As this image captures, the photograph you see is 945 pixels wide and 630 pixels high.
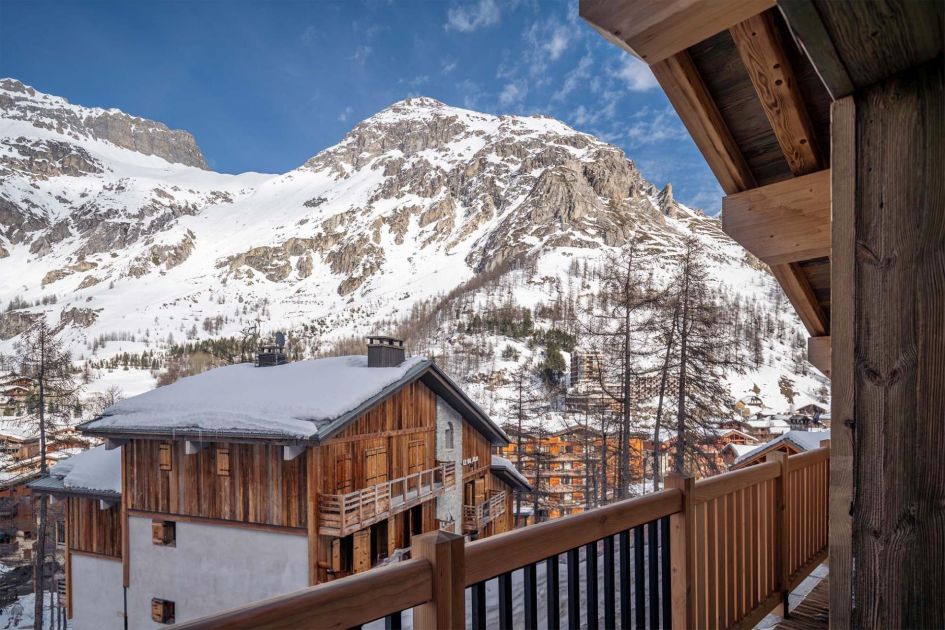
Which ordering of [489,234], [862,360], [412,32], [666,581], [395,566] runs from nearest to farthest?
[862,360] < [395,566] < [666,581] < [489,234] < [412,32]

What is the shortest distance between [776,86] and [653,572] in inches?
81.6

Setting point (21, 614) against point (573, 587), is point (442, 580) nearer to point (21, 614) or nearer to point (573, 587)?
point (573, 587)

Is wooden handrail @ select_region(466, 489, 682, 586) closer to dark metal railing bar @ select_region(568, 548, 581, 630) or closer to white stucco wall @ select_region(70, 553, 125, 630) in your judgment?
dark metal railing bar @ select_region(568, 548, 581, 630)

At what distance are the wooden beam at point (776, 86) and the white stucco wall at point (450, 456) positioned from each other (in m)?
12.0

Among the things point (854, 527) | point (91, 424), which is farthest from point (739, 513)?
point (91, 424)

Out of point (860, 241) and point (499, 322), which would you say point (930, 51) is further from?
point (499, 322)

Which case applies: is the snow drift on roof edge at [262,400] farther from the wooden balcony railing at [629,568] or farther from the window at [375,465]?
the wooden balcony railing at [629,568]

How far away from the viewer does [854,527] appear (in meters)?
1.12

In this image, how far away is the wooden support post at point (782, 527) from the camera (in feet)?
10.5

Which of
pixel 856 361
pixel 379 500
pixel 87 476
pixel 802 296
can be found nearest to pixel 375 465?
pixel 379 500

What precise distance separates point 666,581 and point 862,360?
1537 mm

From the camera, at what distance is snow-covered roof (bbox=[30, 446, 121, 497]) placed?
11836 millimetres

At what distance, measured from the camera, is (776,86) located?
209 centimetres

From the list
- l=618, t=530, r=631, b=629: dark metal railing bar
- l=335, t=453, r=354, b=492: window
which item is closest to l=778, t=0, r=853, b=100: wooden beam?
l=618, t=530, r=631, b=629: dark metal railing bar
